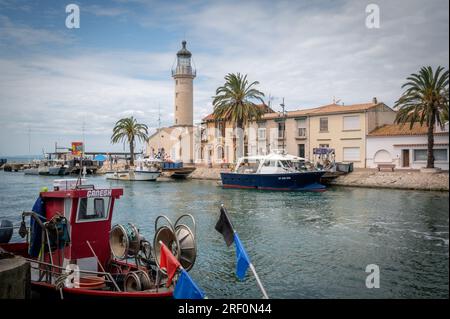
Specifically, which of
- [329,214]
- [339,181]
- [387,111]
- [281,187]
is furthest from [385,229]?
[387,111]

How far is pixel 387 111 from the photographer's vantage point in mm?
56938

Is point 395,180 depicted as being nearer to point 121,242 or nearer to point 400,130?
point 400,130

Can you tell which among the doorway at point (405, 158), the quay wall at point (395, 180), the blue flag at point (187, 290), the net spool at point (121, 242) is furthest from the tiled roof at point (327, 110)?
the blue flag at point (187, 290)

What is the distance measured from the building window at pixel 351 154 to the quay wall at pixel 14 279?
Answer: 164 ft

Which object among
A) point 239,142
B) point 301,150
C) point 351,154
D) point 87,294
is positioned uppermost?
point 239,142

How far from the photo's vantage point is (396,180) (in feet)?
146

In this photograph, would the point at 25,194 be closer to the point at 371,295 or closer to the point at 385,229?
the point at 385,229

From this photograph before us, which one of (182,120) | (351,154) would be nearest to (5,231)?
(351,154)

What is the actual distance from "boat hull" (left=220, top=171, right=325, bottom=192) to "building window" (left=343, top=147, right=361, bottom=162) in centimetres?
1082

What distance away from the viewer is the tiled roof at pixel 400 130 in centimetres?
4875

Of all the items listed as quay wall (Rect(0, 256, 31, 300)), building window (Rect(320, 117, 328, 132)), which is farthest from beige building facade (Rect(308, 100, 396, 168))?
quay wall (Rect(0, 256, 31, 300))

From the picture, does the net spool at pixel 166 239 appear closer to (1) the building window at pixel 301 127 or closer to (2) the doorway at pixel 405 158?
(2) the doorway at pixel 405 158

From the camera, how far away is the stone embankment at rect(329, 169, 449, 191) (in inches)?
1605

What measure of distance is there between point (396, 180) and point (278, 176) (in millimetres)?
11869
